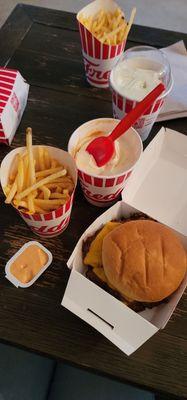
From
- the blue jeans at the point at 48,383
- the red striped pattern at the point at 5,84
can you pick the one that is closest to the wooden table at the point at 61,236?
the red striped pattern at the point at 5,84

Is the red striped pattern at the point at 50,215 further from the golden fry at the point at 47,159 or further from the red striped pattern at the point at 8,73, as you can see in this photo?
the red striped pattern at the point at 8,73

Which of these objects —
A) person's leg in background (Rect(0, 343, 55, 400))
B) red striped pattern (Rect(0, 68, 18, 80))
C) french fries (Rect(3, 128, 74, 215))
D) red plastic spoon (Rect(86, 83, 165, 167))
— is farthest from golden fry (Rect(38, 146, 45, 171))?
person's leg in background (Rect(0, 343, 55, 400))

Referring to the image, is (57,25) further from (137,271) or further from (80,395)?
(80,395)

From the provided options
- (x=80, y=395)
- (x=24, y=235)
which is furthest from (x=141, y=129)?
(x=80, y=395)

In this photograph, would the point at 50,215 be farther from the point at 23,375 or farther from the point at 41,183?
the point at 23,375

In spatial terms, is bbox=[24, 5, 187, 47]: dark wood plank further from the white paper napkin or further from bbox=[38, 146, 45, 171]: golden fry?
bbox=[38, 146, 45, 171]: golden fry

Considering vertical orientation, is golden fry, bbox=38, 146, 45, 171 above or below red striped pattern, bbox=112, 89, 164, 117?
below
